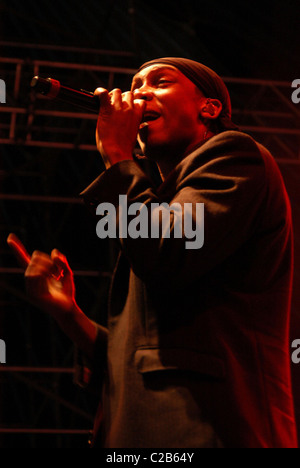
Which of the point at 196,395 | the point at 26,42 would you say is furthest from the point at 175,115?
the point at 26,42

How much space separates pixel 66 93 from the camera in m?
1.21

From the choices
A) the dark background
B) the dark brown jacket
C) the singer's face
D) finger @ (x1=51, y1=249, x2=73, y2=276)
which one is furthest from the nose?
the dark background

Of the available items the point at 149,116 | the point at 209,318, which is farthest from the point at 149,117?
the point at 209,318

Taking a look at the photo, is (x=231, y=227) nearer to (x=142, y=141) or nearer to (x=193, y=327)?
(x=193, y=327)

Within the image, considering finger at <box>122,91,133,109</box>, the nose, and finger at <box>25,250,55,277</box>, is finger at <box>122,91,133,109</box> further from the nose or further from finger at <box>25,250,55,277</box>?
finger at <box>25,250,55,277</box>

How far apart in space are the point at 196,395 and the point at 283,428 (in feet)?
0.55

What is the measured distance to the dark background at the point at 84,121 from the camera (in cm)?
480

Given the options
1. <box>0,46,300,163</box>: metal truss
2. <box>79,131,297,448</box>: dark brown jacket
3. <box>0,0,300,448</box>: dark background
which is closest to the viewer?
<box>79,131,297,448</box>: dark brown jacket

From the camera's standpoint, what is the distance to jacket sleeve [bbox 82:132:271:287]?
987 millimetres

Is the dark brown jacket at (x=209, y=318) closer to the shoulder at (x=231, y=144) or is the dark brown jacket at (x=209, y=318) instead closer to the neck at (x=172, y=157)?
the shoulder at (x=231, y=144)

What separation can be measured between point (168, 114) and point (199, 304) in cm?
45

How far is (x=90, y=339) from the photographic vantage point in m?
1.28

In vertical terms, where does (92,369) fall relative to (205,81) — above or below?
below

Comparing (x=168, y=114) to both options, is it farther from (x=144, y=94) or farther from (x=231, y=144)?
(x=231, y=144)
